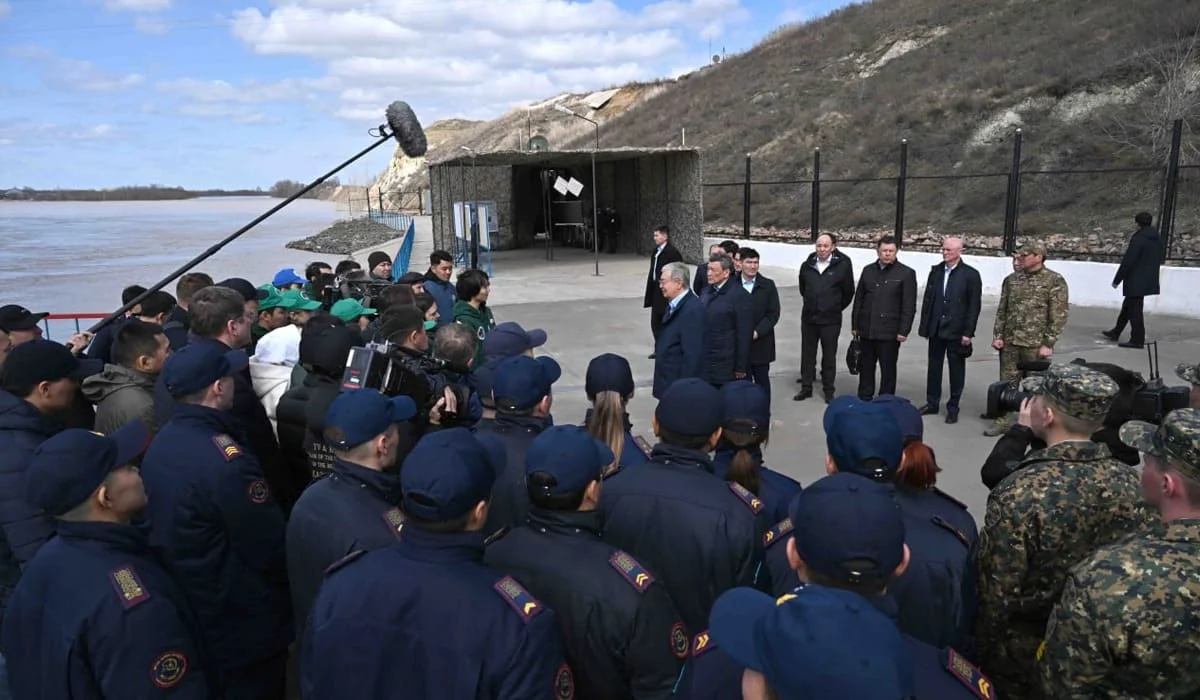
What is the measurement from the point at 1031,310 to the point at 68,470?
252 inches

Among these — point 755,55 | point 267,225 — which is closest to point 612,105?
point 755,55

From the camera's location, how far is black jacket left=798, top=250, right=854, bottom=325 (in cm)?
727

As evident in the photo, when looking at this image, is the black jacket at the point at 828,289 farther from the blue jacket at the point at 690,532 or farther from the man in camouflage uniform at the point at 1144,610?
the man in camouflage uniform at the point at 1144,610

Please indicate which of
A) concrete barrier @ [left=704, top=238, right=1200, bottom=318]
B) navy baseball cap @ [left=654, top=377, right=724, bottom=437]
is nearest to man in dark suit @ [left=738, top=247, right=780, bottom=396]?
navy baseball cap @ [left=654, top=377, right=724, bottom=437]

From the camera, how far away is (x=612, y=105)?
57438 millimetres

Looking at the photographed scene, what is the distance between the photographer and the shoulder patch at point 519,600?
67.5 inches

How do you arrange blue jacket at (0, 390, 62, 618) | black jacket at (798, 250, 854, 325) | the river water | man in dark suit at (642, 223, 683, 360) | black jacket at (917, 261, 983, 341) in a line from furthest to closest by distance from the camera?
1. the river water
2. man in dark suit at (642, 223, 683, 360)
3. black jacket at (798, 250, 854, 325)
4. black jacket at (917, 261, 983, 341)
5. blue jacket at (0, 390, 62, 618)

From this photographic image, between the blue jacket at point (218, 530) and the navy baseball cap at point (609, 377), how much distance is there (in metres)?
1.41

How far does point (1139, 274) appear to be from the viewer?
923 cm

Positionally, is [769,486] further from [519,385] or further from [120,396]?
[120,396]

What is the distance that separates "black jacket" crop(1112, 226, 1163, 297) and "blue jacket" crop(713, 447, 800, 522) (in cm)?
845

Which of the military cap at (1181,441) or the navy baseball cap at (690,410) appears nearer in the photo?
the military cap at (1181,441)

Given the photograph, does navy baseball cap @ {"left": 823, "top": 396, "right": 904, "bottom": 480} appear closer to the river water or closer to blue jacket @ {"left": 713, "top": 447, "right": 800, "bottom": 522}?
blue jacket @ {"left": 713, "top": 447, "right": 800, "bottom": 522}

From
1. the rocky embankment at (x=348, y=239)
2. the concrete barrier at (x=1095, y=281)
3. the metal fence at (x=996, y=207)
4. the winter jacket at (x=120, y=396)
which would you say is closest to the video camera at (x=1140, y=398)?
the winter jacket at (x=120, y=396)
